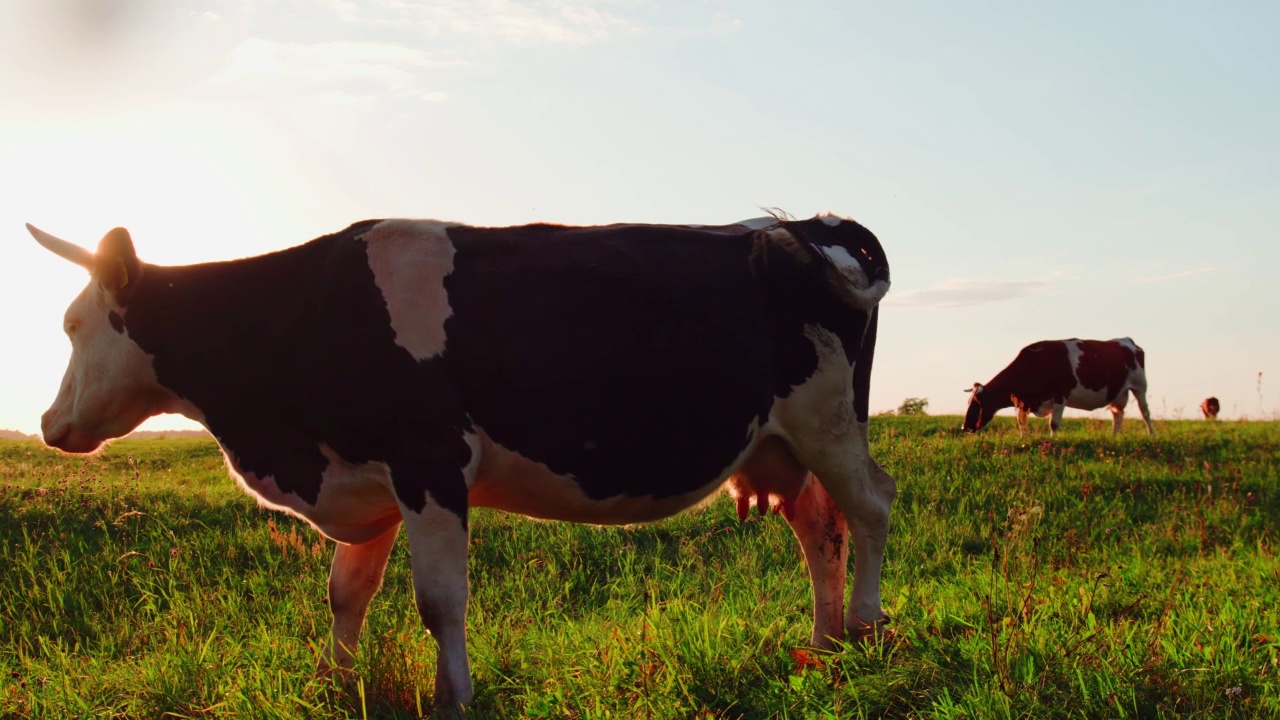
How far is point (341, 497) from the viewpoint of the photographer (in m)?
5.03

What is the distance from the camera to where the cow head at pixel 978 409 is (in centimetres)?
1952

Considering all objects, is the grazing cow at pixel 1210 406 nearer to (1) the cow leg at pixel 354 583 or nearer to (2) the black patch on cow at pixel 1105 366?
(2) the black patch on cow at pixel 1105 366

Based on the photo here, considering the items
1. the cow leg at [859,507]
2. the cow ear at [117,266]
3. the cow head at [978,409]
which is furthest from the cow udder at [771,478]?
the cow head at [978,409]

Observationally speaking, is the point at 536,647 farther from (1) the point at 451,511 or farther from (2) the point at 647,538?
(2) the point at 647,538

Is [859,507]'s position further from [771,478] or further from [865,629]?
[865,629]

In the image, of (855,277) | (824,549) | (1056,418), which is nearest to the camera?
(855,277)

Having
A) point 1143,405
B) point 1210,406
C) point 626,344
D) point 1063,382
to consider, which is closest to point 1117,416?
point 1143,405

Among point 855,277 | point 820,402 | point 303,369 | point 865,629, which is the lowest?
point 865,629

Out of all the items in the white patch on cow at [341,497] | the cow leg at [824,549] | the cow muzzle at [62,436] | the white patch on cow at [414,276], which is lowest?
the cow leg at [824,549]

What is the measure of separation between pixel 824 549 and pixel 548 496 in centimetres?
183

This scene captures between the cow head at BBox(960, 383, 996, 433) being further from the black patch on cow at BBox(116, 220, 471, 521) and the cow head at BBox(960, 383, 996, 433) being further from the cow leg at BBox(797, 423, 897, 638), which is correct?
the black patch on cow at BBox(116, 220, 471, 521)

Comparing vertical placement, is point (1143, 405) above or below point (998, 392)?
below

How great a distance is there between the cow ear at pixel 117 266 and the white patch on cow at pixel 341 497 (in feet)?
3.24

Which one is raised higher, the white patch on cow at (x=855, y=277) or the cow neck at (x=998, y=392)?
the white patch on cow at (x=855, y=277)
